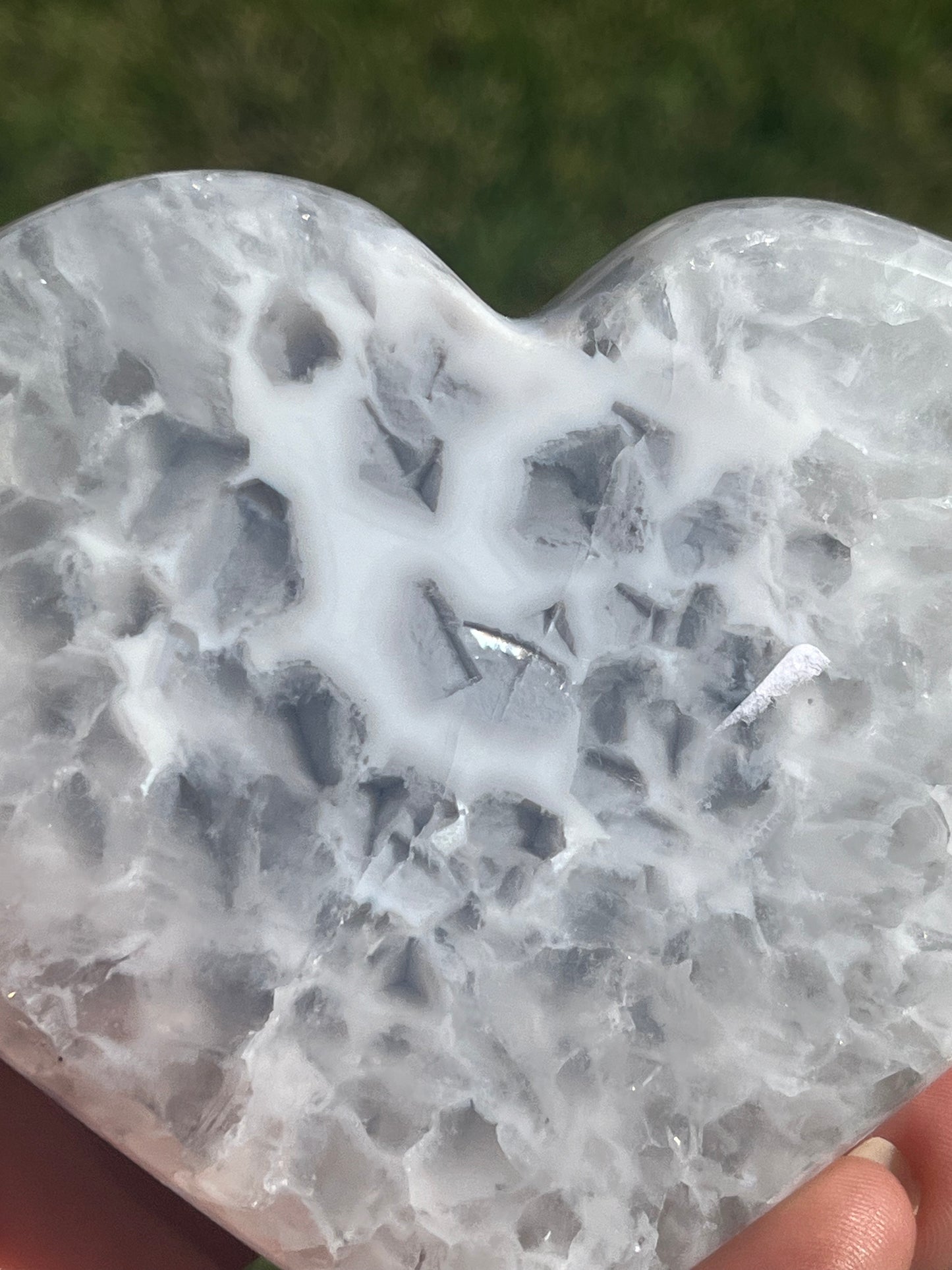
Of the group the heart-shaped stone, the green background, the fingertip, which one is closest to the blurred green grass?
the green background

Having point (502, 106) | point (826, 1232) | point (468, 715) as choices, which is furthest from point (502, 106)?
point (826, 1232)

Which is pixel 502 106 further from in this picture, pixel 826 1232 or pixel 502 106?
pixel 826 1232

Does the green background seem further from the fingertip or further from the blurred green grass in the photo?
the fingertip

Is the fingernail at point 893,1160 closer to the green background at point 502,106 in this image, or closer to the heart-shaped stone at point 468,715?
the heart-shaped stone at point 468,715

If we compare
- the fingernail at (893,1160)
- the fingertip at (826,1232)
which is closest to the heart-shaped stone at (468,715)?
the fingertip at (826,1232)

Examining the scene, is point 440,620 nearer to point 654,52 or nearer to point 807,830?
point 807,830

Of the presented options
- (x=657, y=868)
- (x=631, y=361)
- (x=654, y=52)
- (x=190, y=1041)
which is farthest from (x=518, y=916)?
(x=654, y=52)
